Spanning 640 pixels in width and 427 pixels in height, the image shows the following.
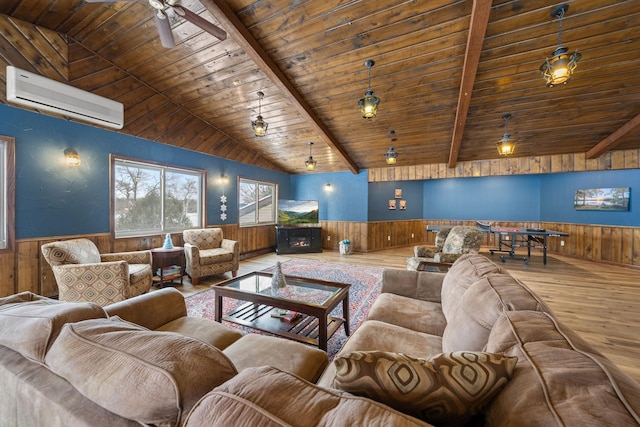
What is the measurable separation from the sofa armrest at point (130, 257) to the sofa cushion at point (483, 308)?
3815 mm

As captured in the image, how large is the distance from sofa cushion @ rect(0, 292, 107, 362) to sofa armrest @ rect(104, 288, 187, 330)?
0.56 m

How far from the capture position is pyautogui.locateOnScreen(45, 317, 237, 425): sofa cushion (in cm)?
55

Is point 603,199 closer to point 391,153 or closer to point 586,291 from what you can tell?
point 586,291

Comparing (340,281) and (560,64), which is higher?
(560,64)

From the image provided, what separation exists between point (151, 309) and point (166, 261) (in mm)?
2504

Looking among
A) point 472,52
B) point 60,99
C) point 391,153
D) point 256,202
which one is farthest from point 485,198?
point 60,99

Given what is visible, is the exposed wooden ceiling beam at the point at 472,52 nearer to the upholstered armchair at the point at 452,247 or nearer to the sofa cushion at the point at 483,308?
the upholstered armchair at the point at 452,247

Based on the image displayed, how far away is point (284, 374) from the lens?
23.6 inches

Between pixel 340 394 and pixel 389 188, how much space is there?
741 cm

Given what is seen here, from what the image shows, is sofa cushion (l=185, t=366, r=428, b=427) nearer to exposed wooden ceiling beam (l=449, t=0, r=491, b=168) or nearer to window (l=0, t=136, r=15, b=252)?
exposed wooden ceiling beam (l=449, t=0, r=491, b=168)

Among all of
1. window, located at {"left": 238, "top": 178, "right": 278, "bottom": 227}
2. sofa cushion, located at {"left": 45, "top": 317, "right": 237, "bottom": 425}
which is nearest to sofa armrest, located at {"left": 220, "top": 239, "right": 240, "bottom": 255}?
window, located at {"left": 238, "top": 178, "right": 278, "bottom": 227}

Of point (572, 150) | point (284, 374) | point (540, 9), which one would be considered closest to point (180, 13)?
point (284, 374)

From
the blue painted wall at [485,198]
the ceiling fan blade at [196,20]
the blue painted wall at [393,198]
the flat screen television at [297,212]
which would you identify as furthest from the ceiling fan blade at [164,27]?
the blue painted wall at [485,198]

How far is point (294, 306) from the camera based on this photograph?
1.98 m
